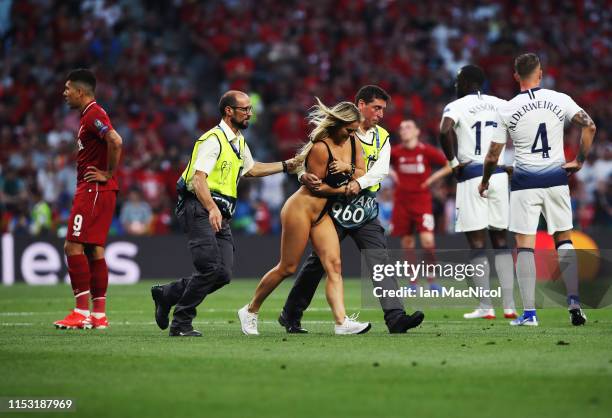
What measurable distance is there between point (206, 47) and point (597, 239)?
10.6 m

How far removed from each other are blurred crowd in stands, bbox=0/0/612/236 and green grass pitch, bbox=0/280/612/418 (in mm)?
11777

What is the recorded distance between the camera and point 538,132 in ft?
37.0

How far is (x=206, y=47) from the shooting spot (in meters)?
27.1

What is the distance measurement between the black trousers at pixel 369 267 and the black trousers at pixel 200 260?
0.81 meters

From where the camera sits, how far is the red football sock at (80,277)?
38.3 ft

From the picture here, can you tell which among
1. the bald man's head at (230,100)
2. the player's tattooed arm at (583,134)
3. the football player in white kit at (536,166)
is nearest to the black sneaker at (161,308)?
the bald man's head at (230,100)

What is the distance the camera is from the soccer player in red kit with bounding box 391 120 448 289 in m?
17.4

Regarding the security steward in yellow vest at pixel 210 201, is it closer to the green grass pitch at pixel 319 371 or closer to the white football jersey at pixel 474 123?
the green grass pitch at pixel 319 371

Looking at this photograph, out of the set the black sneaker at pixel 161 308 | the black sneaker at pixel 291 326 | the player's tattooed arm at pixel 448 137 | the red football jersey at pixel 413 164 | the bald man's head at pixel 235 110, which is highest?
the bald man's head at pixel 235 110

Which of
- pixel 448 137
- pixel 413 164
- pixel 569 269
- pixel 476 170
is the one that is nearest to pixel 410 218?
pixel 413 164

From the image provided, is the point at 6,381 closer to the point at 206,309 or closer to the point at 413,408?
the point at 413,408

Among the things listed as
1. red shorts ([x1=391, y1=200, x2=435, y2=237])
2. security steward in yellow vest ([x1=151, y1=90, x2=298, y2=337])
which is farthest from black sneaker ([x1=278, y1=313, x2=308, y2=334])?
red shorts ([x1=391, y1=200, x2=435, y2=237])

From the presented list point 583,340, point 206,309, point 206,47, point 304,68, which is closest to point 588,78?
point 304,68

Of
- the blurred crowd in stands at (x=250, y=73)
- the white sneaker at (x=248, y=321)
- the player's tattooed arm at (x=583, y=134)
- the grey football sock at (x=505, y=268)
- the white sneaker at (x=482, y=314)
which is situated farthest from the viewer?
the blurred crowd in stands at (x=250, y=73)
